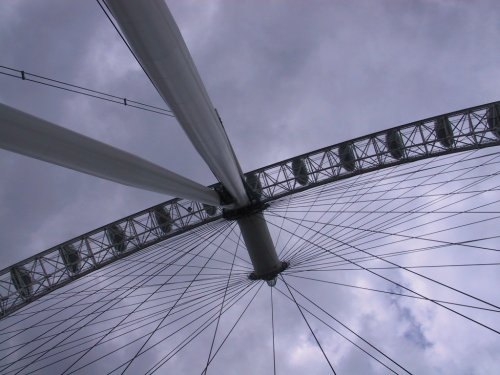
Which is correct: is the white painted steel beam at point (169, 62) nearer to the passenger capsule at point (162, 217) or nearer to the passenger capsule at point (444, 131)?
the passenger capsule at point (162, 217)

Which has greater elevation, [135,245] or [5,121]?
[5,121]

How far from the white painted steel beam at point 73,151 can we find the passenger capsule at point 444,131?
15.8 metres

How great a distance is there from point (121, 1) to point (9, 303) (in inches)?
778

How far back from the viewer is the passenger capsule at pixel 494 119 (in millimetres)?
17844

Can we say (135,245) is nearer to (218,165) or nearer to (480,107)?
(218,165)

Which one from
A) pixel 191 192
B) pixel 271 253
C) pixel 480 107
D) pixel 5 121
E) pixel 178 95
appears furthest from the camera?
pixel 480 107

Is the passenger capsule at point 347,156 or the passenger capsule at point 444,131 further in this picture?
the passenger capsule at point 347,156

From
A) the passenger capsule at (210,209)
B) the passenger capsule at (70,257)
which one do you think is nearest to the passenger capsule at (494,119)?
A: the passenger capsule at (210,209)

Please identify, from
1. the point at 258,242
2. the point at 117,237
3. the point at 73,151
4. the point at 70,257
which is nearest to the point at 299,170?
the point at 258,242

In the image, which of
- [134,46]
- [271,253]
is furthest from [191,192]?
[271,253]

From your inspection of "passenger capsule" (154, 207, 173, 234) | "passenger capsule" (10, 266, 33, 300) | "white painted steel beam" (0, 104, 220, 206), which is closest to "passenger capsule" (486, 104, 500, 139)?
"passenger capsule" (154, 207, 173, 234)

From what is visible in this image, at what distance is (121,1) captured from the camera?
4.12 m

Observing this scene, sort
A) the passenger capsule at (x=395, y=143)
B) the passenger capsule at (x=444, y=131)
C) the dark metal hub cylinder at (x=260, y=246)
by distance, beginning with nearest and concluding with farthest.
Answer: the dark metal hub cylinder at (x=260, y=246)
the passenger capsule at (x=444, y=131)
the passenger capsule at (x=395, y=143)

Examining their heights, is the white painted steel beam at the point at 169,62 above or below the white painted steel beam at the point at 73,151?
above
